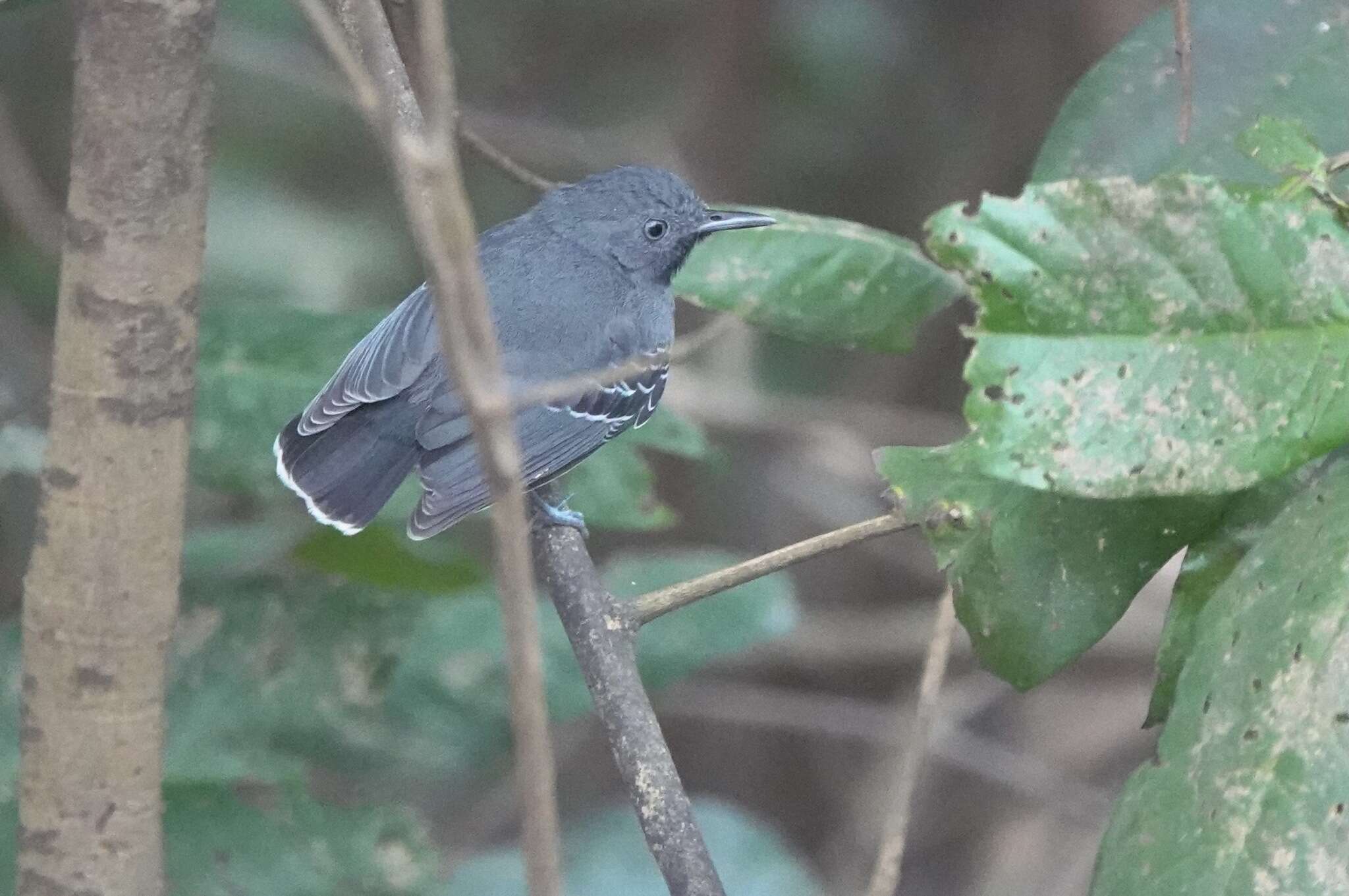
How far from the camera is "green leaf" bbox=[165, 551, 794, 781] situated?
95.3 inches

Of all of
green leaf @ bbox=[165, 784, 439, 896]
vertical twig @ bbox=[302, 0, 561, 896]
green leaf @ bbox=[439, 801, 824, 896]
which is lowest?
vertical twig @ bbox=[302, 0, 561, 896]

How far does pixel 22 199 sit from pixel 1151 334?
10.0 ft

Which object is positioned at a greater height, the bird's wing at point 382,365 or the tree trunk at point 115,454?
the bird's wing at point 382,365

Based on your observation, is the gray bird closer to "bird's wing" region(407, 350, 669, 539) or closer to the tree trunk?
"bird's wing" region(407, 350, 669, 539)

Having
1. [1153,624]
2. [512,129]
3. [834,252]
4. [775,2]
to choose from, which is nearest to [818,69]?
[775,2]

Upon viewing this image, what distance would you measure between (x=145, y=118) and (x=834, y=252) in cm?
107

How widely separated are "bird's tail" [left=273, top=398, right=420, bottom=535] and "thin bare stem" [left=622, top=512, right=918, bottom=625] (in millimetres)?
1029

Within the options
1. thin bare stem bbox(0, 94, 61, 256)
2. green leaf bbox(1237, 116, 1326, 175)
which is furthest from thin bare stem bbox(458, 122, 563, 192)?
thin bare stem bbox(0, 94, 61, 256)

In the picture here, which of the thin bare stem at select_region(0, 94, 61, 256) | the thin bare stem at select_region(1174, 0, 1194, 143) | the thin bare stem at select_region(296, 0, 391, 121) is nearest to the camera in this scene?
the thin bare stem at select_region(296, 0, 391, 121)

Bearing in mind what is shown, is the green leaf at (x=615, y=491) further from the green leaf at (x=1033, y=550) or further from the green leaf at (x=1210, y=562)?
the green leaf at (x=1210, y=562)

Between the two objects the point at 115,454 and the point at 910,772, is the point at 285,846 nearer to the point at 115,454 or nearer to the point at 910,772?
the point at 115,454

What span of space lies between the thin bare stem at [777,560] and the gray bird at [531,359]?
63cm

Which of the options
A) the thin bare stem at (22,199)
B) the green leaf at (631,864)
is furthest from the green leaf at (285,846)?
the thin bare stem at (22,199)

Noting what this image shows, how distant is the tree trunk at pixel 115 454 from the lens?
1.67m
